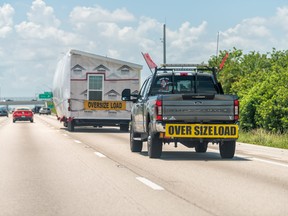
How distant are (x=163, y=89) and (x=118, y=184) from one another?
6.23 m

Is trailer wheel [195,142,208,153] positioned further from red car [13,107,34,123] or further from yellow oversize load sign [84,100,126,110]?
red car [13,107,34,123]

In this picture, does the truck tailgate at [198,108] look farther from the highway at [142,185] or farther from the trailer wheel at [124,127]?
the trailer wheel at [124,127]

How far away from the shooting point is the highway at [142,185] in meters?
8.08

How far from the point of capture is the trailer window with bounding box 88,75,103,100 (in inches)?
1216

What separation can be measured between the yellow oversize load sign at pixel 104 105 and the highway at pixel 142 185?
13928 mm

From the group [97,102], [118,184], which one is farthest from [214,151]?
[97,102]

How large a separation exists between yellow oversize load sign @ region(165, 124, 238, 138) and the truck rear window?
6.26ft

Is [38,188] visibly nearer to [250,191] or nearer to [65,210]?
[65,210]

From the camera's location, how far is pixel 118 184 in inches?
414

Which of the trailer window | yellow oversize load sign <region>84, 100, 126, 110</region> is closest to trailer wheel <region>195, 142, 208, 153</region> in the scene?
yellow oversize load sign <region>84, 100, 126, 110</region>

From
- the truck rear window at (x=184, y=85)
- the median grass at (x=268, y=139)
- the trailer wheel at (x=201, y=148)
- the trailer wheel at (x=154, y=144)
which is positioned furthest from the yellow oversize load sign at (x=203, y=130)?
the median grass at (x=268, y=139)

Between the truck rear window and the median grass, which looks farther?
the median grass

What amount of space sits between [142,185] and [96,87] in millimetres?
21001

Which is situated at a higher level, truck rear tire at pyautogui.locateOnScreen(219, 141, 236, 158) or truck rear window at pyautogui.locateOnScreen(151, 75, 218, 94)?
truck rear window at pyautogui.locateOnScreen(151, 75, 218, 94)
